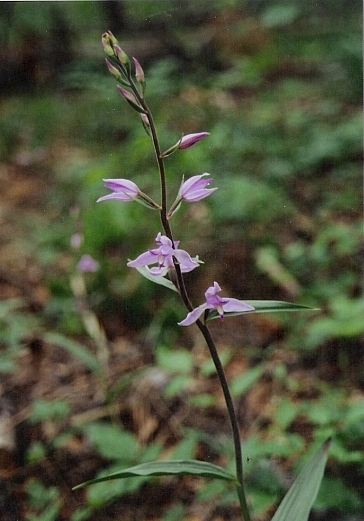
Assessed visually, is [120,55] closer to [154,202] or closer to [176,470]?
[154,202]

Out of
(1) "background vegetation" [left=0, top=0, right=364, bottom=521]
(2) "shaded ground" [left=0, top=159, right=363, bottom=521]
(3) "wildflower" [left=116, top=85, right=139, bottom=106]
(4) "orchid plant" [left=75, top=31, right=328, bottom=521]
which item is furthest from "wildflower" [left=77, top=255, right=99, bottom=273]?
(3) "wildflower" [left=116, top=85, right=139, bottom=106]

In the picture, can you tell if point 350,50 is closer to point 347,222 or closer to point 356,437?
point 347,222

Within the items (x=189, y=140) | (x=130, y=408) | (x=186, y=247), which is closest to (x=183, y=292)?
(x=189, y=140)

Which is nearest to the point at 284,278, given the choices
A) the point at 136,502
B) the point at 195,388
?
the point at 195,388

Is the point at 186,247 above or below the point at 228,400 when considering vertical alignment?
above

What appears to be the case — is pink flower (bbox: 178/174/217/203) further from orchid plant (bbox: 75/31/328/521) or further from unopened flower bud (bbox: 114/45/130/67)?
unopened flower bud (bbox: 114/45/130/67)
